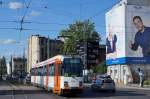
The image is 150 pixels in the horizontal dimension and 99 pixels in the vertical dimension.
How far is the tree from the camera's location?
361 ft

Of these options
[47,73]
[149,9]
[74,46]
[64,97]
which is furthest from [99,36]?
[64,97]

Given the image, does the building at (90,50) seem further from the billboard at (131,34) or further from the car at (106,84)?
the car at (106,84)

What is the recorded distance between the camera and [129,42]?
7662 centimetres

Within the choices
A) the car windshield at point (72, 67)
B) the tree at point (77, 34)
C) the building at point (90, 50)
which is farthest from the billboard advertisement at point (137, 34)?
the car windshield at point (72, 67)

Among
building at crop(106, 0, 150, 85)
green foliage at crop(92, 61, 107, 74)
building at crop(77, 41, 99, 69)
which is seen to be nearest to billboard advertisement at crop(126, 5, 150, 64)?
building at crop(106, 0, 150, 85)

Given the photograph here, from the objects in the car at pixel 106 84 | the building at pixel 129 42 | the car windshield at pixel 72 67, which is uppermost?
the building at pixel 129 42

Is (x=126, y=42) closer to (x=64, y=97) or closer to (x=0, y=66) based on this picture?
(x=64, y=97)

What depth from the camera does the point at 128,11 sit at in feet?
252

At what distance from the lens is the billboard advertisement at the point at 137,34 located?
7662 cm

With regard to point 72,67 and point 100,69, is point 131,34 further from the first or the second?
point 72,67

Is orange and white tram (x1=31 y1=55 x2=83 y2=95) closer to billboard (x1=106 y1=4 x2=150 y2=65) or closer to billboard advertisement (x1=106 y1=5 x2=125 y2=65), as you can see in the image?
billboard (x1=106 y1=4 x2=150 y2=65)


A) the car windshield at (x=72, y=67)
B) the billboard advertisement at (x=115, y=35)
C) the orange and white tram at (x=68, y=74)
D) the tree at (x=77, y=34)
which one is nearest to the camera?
the orange and white tram at (x=68, y=74)

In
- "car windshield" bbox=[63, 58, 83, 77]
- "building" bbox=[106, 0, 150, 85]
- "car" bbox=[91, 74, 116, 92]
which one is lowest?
"car" bbox=[91, 74, 116, 92]

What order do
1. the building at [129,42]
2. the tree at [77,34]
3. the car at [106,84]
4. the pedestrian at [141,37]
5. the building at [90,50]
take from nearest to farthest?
the car at [106,84] < the building at [129,42] < the pedestrian at [141,37] < the building at [90,50] < the tree at [77,34]
